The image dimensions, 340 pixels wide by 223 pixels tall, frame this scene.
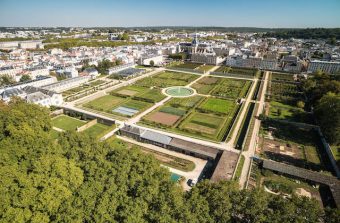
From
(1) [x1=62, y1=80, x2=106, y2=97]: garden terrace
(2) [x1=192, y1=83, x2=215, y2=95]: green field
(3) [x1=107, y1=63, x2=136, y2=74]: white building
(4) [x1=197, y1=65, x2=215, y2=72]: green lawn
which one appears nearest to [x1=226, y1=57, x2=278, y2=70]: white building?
(4) [x1=197, y1=65, x2=215, y2=72]: green lawn

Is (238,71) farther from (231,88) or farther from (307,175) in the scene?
(307,175)

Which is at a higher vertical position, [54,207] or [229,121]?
[54,207]

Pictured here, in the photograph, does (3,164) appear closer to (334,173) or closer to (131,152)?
(131,152)

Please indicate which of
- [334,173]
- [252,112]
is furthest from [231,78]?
[334,173]

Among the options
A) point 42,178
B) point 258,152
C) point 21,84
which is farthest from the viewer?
point 21,84

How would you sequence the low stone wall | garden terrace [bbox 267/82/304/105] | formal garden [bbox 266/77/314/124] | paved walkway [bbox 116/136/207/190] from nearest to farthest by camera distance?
1. paved walkway [bbox 116/136/207/190]
2. the low stone wall
3. formal garden [bbox 266/77/314/124]
4. garden terrace [bbox 267/82/304/105]

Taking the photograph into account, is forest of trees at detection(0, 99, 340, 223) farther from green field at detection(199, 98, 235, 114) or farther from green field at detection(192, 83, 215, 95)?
green field at detection(192, 83, 215, 95)
